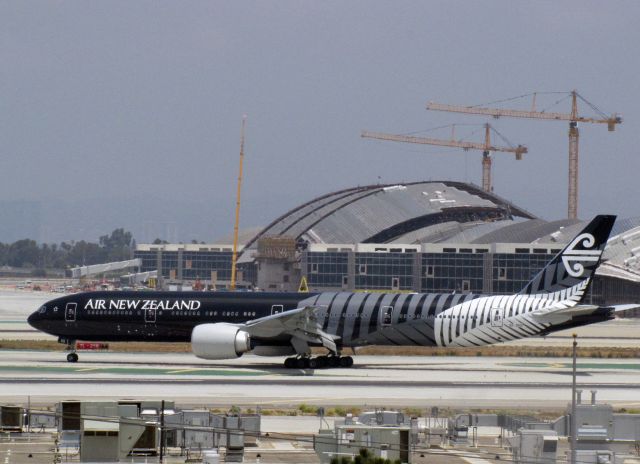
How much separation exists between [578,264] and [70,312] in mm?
26076

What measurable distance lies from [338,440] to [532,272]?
395 feet

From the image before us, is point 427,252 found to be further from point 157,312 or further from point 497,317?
point 497,317

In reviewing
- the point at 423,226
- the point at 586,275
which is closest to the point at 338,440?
the point at 586,275

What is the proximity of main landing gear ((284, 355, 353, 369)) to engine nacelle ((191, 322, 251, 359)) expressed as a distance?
7.91 ft

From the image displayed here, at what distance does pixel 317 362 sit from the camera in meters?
63.7

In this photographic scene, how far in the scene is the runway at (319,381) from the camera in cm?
5000

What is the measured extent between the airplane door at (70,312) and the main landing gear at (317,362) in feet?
38.9

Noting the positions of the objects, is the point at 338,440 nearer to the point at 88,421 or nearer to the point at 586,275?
the point at 88,421

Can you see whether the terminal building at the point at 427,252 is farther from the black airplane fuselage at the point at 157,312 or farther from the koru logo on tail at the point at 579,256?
the koru logo on tail at the point at 579,256

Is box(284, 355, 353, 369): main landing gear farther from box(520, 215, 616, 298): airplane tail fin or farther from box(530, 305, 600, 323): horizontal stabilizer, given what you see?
box(520, 215, 616, 298): airplane tail fin

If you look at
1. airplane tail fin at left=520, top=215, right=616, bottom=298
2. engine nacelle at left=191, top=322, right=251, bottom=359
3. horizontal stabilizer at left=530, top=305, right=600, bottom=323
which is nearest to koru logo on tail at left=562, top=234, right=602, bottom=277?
airplane tail fin at left=520, top=215, right=616, bottom=298

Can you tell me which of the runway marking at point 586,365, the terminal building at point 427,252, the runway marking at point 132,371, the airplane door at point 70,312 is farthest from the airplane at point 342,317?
the terminal building at point 427,252

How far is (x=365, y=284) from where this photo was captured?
17025 centimetres

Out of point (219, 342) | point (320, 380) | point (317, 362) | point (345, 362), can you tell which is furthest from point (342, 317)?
point (320, 380)
